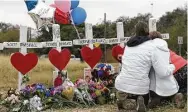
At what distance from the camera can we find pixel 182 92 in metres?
6.50

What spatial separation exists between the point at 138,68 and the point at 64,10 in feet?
9.18

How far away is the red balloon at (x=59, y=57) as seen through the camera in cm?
746

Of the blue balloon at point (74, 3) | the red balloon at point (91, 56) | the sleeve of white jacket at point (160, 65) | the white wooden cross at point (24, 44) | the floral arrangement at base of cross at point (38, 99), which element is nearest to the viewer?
the sleeve of white jacket at point (160, 65)

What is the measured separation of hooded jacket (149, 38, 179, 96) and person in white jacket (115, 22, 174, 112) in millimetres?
29

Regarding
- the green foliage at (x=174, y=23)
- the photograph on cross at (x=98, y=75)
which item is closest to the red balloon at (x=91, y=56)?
the photograph on cross at (x=98, y=75)

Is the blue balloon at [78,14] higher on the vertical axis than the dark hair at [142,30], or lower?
higher

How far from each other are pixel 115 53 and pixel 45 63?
6.47 metres

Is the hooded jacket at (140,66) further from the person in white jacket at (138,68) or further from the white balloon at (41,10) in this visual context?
the white balloon at (41,10)

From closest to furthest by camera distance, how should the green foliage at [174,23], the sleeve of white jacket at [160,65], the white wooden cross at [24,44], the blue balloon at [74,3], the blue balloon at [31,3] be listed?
1. the sleeve of white jacket at [160,65]
2. the white wooden cross at [24,44]
3. the blue balloon at [31,3]
4. the blue balloon at [74,3]
5. the green foliage at [174,23]

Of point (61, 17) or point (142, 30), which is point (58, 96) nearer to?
point (142, 30)

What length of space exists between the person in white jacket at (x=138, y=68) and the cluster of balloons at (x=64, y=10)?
247cm

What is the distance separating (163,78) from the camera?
19.5 feet

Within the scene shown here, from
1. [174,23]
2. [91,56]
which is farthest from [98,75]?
[174,23]

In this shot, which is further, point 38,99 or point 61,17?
point 61,17
